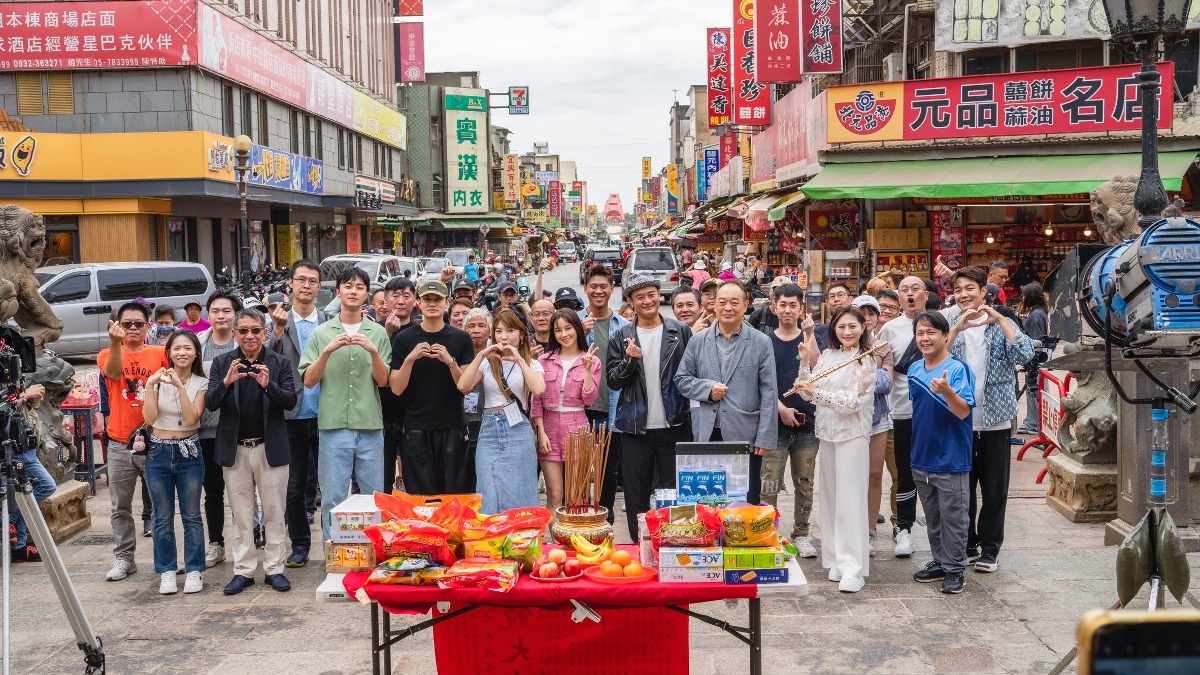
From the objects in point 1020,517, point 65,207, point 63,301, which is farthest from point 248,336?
point 65,207

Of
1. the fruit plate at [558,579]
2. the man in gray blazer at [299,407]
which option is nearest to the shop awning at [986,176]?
the man in gray blazer at [299,407]

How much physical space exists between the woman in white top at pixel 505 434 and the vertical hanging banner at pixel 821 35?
53.3 ft

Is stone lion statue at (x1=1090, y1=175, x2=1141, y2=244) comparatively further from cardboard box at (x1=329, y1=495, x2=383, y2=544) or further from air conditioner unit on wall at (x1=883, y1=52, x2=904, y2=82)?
air conditioner unit on wall at (x1=883, y1=52, x2=904, y2=82)

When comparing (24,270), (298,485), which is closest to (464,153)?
(24,270)

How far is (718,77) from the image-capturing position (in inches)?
1495

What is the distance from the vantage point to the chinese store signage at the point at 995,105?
57.9ft

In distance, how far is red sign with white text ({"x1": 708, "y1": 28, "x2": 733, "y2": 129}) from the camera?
3694 centimetres

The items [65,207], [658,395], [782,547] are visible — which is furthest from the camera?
[65,207]

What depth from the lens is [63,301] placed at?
17891mm

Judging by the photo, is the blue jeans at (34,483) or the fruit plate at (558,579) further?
the blue jeans at (34,483)

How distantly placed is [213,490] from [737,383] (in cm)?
371

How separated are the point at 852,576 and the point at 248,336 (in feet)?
13.5

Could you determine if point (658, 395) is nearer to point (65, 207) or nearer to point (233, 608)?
point (233, 608)

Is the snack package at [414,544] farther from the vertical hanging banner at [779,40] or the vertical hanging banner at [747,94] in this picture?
the vertical hanging banner at [747,94]
